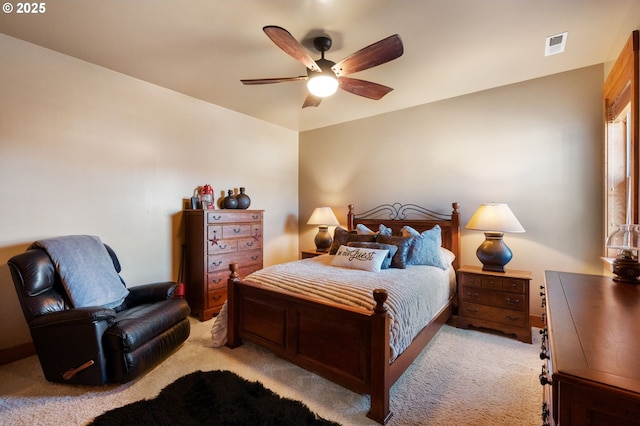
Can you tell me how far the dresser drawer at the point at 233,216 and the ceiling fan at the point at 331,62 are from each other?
1.70 metres

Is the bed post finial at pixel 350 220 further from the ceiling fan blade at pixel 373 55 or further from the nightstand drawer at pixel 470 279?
the ceiling fan blade at pixel 373 55

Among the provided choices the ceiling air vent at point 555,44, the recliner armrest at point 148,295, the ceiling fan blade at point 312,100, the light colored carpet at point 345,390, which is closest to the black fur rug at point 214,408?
the light colored carpet at point 345,390

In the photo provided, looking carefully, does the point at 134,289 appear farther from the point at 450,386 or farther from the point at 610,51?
the point at 610,51

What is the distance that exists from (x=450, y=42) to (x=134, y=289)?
3710 millimetres

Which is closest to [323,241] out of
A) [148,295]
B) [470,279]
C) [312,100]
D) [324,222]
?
[324,222]

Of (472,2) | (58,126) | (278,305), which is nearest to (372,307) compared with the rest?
(278,305)

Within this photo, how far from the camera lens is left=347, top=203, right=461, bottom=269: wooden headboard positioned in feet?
11.7

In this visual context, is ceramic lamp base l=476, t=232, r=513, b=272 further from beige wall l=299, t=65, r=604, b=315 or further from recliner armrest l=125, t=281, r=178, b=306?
recliner armrest l=125, t=281, r=178, b=306

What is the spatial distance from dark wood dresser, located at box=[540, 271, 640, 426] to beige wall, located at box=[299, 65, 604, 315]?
2111 millimetres

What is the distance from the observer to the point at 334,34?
2.40 m

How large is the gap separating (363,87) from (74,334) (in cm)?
302

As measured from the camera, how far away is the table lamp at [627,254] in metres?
1.68

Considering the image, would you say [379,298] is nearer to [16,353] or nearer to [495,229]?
[495,229]

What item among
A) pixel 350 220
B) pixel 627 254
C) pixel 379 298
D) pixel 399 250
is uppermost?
pixel 350 220
